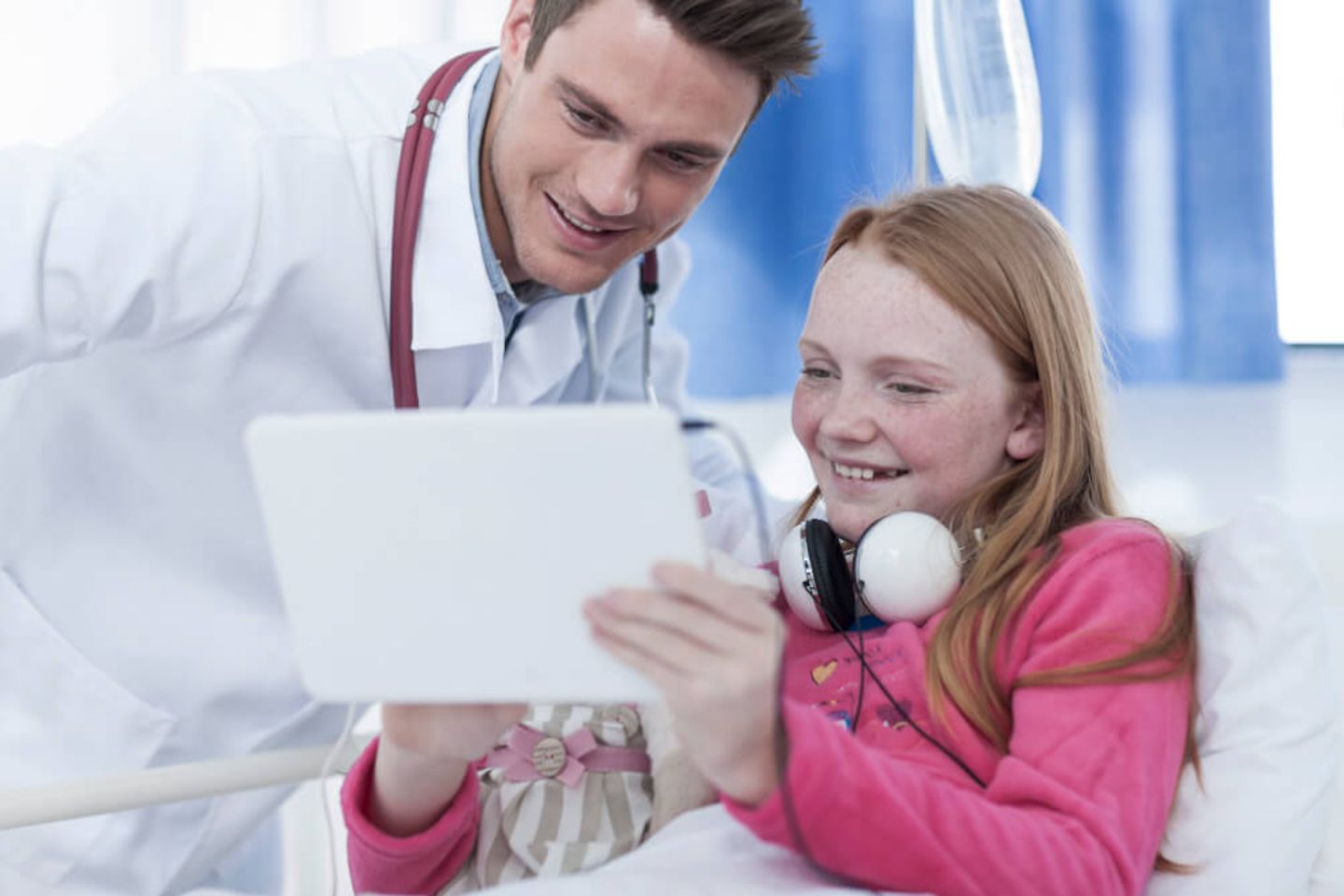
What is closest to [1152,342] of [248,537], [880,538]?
[880,538]

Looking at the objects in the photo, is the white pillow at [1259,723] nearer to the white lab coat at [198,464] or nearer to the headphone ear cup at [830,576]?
the headphone ear cup at [830,576]

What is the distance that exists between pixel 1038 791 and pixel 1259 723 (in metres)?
0.24

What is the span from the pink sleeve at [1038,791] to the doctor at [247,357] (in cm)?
63

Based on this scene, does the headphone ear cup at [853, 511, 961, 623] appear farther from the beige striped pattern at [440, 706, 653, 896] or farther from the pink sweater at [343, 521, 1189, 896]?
the beige striped pattern at [440, 706, 653, 896]

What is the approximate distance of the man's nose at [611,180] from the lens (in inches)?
52.1

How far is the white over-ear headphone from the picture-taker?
1051 mm

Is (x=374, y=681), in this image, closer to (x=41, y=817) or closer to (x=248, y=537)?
(x=41, y=817)

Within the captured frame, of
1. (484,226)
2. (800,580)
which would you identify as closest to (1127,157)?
(484,226)

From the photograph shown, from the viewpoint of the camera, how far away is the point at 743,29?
1.30m

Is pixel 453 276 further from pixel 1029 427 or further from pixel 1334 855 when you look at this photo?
pixel 1334 855

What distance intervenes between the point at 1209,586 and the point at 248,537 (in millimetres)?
890

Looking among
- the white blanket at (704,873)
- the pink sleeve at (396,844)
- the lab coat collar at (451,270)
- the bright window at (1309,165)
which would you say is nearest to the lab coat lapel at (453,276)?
the lab coat collar at (451,270)

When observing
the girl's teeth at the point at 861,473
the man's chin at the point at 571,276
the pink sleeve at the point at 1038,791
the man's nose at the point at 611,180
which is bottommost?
the pink sleeve at the point at 1038,791

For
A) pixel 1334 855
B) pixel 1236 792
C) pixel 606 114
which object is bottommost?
pixel 1334 855
